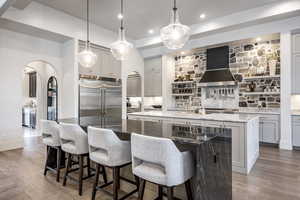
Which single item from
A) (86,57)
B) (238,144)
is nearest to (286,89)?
(238,144)

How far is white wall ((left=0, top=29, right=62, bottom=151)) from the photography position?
4406 mm

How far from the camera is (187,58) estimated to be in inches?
266

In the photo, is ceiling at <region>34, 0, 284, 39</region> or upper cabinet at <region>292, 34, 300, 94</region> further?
upper cabinet at <region>292, 34, 300, 94</region>

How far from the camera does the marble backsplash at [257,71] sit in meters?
4.98

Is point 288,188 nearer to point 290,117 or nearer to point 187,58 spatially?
point 290,117

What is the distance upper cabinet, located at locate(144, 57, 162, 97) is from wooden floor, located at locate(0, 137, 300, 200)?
14.1 feet

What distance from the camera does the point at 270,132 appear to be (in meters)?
4.72

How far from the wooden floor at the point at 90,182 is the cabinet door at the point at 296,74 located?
5.49 feet

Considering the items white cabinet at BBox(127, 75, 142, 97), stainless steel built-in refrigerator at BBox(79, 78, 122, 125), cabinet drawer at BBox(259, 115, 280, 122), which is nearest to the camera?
cabinet drawer at BBox(259, 115, 280, 122)

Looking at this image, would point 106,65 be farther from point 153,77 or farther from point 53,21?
point 153,77

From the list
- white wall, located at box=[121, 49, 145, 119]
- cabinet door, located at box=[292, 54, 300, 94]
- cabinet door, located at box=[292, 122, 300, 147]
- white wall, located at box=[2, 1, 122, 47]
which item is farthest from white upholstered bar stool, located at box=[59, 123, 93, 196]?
cabinet door, located at box=[292, 54, 300, 94]

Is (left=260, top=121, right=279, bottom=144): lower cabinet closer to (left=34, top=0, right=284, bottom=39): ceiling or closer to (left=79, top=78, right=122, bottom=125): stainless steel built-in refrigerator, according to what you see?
(left=34, top=0, right=284, bottom=39): ceiling

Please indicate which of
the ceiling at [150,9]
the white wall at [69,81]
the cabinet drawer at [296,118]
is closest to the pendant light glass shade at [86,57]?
the ceiling at [150,9]

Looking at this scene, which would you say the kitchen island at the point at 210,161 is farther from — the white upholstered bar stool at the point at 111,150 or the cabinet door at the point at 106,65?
the cabinet door at the point at 106,65
